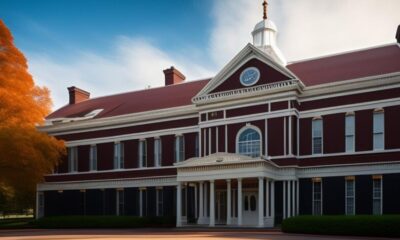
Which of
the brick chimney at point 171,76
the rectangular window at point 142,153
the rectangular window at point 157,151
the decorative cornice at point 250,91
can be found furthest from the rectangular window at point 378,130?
the brick chimney at point 171,76

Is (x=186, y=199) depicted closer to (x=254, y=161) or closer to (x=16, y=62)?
(x=254, y=161)

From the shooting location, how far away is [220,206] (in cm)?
3434

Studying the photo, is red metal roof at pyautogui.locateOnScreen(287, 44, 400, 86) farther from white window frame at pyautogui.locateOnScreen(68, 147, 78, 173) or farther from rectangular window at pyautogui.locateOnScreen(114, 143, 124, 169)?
white window frame at pyautogui.locateOnScreen(68, 147, 78, 173)

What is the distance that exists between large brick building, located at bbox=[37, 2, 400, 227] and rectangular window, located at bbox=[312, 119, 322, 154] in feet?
0.21

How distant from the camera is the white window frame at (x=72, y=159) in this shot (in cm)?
4347

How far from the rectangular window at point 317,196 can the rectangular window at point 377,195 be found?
329 centimetres

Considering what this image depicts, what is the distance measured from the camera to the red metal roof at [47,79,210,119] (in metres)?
40.5

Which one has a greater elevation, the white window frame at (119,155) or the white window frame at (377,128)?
the white window frame at (377,128)

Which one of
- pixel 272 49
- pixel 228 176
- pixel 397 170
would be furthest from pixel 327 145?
pixel 272 49

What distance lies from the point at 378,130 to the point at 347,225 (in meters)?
7.37

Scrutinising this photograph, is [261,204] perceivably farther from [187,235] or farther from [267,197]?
[187,235]

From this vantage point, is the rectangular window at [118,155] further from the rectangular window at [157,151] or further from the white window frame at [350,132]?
the white window frame at [350,132]

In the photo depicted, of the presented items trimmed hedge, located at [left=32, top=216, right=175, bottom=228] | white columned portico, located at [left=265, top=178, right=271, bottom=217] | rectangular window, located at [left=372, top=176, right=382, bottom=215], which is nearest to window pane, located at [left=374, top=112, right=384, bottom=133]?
rectangular window, located at [left=372, top=176, right=382, bottom=215]

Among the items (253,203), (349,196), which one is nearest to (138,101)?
(253,203)
